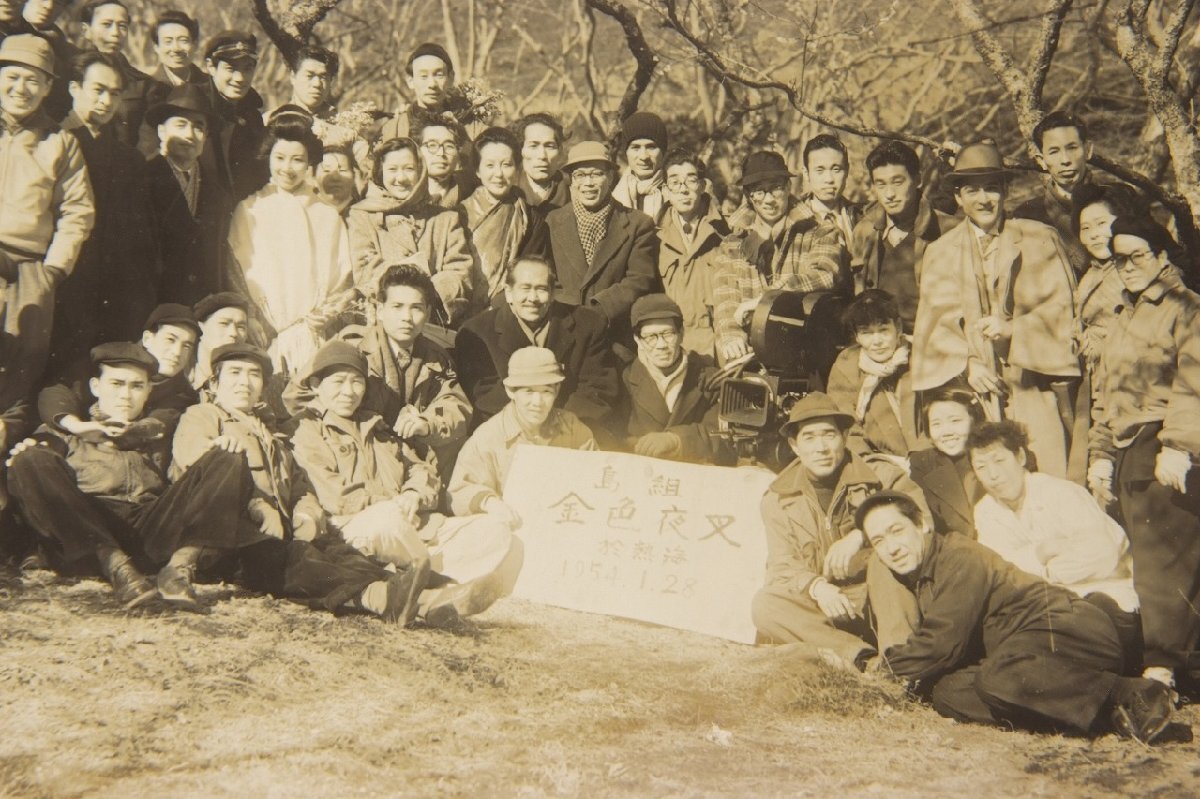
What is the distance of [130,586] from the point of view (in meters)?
4.77

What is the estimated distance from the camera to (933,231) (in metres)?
4.99

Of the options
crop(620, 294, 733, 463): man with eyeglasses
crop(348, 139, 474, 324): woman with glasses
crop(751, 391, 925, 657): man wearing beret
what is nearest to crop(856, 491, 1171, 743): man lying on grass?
crop(751, 391, 925, 657): man wearing beret

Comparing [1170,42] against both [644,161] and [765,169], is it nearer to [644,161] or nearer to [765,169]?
[765,169]

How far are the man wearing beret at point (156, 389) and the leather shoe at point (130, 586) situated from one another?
61 cm

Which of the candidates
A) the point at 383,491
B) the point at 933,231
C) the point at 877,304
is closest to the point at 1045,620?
the point at 877,304

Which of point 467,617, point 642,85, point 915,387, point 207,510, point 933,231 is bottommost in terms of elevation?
point 467,617

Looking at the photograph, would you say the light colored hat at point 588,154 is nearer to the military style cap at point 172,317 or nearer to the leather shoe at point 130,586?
the military style cap at point 172,317

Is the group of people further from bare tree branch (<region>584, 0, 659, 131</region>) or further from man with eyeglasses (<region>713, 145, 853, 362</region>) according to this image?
bare tree branch (<region>584, 0, 659, 131</region>)

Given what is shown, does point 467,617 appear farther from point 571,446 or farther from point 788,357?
point 788,357

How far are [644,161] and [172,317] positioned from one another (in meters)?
2.46

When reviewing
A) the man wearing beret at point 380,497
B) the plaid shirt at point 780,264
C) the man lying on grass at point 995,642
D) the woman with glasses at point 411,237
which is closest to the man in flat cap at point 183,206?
the woman with glasses at point 411,237

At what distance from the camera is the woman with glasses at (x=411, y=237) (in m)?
5.32

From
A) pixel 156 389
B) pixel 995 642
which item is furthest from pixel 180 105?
pixel 995 642

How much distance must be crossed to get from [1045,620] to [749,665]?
1223 mm
